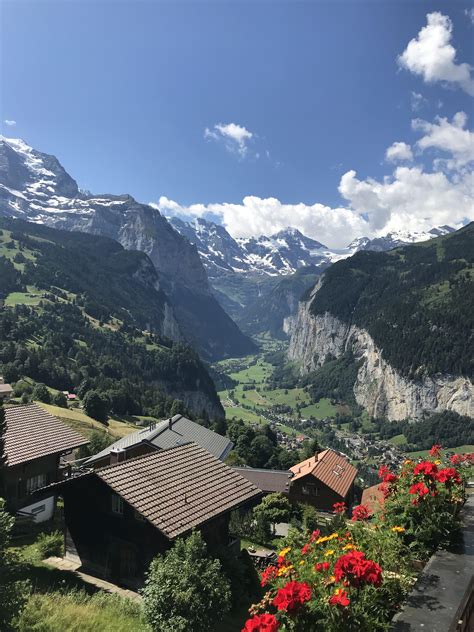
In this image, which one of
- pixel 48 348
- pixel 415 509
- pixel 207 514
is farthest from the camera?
pixel 48 348

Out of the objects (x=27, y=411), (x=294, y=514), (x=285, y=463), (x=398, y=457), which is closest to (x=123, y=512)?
(x=27, y=411)

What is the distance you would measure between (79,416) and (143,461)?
262ft

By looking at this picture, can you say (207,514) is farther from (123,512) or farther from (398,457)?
(398,457)

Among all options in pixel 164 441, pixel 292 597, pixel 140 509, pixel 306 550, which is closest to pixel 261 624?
pixel 292 597

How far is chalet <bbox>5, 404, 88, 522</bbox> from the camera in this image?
2986 centimetres

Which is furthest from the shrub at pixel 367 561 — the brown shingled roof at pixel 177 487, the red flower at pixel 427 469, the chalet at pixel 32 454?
the chalet at pixel 32 454

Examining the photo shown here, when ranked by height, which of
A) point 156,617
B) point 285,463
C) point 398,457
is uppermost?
point 156,617

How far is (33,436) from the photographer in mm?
32656

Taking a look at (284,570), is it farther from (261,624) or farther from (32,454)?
(32,454)

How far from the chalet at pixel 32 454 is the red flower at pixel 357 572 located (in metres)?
27.8

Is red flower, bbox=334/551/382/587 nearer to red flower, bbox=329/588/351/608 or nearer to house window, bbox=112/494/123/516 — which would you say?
red flower, bbox=329/588/351/608

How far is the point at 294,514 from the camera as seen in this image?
147 ft

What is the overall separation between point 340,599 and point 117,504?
19.8 meters

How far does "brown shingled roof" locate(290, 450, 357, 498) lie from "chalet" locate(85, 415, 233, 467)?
11.8m
